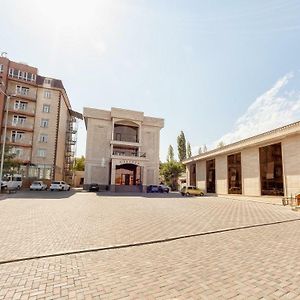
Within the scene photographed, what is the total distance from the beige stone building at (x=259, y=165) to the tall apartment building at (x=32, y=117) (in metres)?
26.3

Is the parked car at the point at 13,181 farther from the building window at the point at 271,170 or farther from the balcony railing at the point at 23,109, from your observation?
the building window at the point at 271,170

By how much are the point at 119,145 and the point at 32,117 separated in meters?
15.5

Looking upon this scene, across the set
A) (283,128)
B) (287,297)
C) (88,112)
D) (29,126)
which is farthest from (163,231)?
(29,126)

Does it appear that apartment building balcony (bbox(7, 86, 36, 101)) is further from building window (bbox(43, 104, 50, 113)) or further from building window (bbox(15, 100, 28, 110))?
building window (bbox(43, 104, 50, 113))

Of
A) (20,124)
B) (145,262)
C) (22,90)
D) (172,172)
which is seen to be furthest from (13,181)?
(145,262)

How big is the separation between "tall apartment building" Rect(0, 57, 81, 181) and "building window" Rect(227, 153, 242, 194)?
2843cm

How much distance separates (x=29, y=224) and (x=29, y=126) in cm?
3472

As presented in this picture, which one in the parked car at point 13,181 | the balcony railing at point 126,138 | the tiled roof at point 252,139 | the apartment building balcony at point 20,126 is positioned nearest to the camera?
the tiled roof at point 252,139

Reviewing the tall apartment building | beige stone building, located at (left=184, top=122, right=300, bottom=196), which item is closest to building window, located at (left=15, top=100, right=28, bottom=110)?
the tall apartment building

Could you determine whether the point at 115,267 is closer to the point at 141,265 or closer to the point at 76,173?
the point at 141,265

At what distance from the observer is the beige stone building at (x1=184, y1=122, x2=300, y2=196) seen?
2042 centimetres

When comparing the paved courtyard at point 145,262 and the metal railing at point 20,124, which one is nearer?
the paved courtyard at point 145,262

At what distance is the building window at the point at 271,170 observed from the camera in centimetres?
2191

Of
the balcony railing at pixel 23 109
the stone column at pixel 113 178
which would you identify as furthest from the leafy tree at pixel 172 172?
the balcony railing at pixel 23 109
